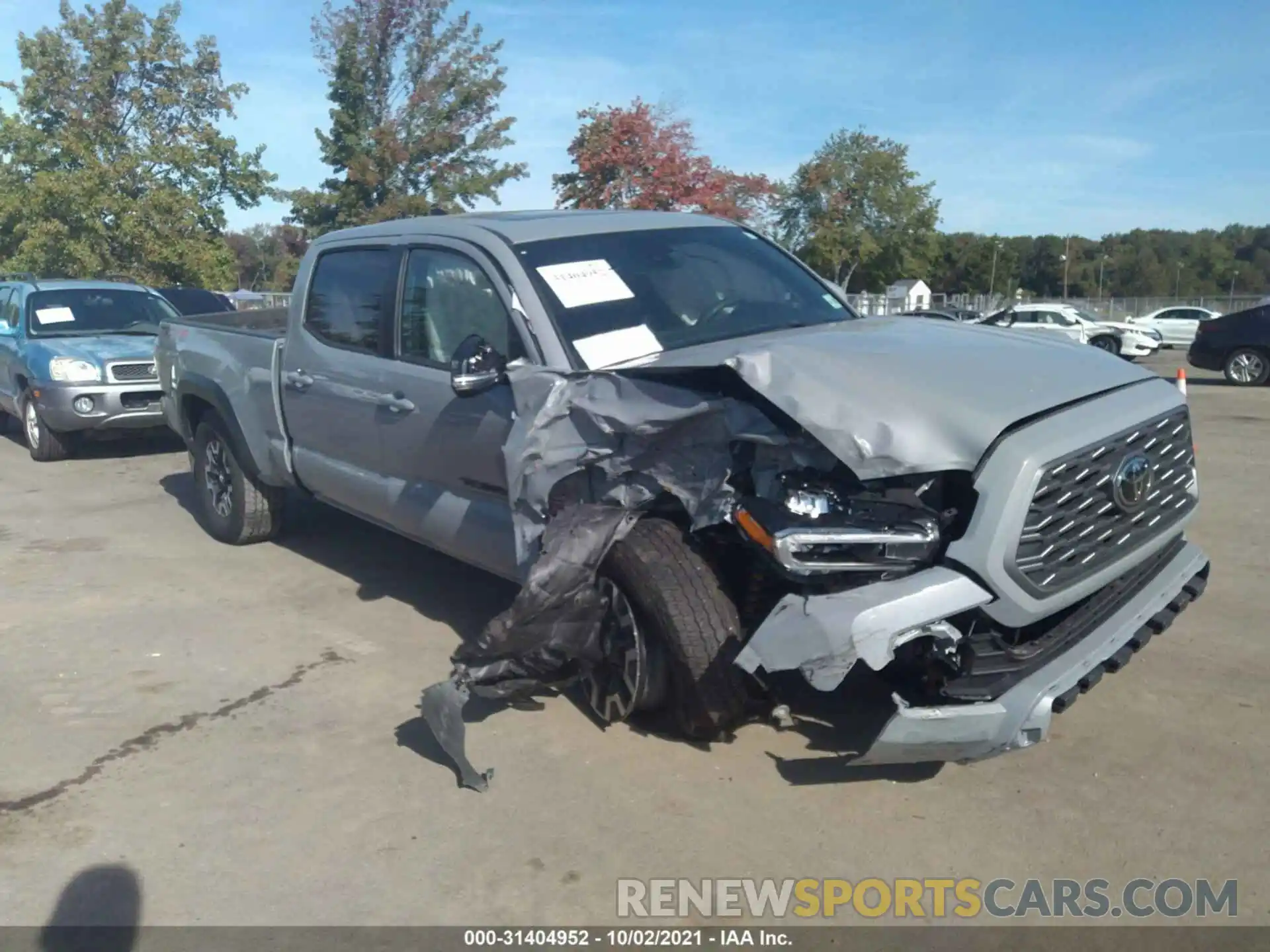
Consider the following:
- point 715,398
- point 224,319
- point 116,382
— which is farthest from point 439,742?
point 116,382

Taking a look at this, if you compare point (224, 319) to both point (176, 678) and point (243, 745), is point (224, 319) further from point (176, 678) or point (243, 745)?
point (243, 745)

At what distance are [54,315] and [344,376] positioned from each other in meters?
7.51

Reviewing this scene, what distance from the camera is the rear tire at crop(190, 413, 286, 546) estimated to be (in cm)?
712

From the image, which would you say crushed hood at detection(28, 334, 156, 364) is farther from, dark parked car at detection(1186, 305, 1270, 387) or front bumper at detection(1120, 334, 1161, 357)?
front bumper at detection(1120, 334, 1161, 357)

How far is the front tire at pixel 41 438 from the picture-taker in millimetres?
10961

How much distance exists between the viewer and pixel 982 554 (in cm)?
332

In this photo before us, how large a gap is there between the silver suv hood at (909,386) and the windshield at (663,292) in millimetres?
340

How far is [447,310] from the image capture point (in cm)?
510

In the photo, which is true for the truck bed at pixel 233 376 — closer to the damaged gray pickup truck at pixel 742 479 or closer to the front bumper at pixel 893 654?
the damaged gray pickup truck at pixel 742 479

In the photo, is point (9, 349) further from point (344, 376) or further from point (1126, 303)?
point (1126, 303)

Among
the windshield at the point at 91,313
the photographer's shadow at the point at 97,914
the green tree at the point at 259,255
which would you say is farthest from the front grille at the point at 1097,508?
the green tree at the point at 259,255

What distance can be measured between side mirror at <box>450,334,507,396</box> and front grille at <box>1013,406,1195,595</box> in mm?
2067

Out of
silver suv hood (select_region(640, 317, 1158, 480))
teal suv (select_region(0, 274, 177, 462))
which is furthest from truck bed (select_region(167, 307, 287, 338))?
silver suv hood (select_region(640, 317, 1158, 480))

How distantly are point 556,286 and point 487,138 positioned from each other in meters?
27.6
